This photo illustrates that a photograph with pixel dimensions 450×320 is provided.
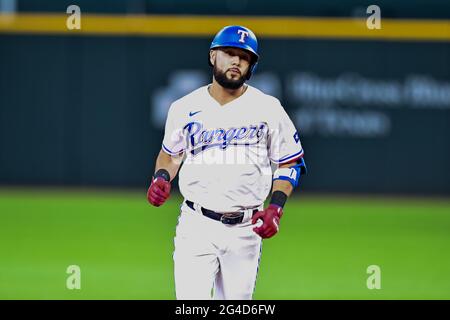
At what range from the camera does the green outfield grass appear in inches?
348

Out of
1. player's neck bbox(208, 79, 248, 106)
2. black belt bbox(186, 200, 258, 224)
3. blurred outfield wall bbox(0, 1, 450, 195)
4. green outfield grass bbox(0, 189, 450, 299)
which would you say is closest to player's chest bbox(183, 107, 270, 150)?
player's neck bbox(208, 79, 248, 106)

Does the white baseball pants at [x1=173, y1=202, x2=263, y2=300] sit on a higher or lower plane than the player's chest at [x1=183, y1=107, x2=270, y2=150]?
lower

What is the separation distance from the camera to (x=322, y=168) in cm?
1523

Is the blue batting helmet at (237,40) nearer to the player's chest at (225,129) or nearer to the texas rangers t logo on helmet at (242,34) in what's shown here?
the texas rangers t logo on helmet at (242,34)

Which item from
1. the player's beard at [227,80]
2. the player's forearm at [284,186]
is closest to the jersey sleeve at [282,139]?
the player's forearm at [284,186]

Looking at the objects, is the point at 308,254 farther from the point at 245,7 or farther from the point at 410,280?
the point at 245,7

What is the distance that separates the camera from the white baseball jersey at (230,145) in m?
5.56

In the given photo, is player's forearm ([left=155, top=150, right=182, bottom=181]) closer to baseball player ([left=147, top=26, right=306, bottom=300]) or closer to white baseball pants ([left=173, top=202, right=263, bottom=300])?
baseball player ([left=147, top=26, right=306, bottom=300])

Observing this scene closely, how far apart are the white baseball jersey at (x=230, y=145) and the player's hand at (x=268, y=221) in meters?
0.19

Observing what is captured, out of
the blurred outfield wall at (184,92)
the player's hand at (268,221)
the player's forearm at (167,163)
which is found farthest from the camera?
the blurred outfield wall at (184,92)

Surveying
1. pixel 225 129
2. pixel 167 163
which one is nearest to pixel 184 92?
pixel 167 163

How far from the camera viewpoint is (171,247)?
11539mm

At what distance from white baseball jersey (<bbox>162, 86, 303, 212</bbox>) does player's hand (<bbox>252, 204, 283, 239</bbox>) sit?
7.4 inches

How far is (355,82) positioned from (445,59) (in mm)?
1342
